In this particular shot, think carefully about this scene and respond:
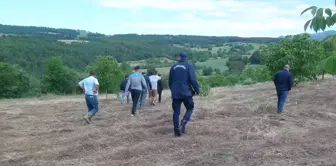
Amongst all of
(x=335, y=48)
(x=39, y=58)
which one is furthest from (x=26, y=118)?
(x=39, y=58)

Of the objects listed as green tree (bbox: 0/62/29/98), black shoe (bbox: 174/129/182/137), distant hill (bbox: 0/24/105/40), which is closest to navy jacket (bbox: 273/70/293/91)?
black shoe (bbox: 174/129/182/137)

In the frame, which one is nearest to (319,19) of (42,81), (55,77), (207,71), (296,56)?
(296,56)

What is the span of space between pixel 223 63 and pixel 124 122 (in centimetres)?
8175

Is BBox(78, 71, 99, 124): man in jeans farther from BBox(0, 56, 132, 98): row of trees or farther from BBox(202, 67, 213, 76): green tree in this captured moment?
BBox(202, 67, 213, 76): green tree

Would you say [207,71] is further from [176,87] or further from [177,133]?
[176,87]

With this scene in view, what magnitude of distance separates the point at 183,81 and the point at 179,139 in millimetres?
1221

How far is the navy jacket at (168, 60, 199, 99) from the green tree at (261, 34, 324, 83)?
44.2 feet

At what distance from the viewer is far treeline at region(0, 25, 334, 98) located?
68.4ft

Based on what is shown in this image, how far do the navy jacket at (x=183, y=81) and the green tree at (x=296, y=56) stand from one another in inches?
531

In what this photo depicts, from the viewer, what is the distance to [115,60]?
2633cm

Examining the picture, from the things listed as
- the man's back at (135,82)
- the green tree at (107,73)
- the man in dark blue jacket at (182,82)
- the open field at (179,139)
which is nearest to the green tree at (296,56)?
the open field at (179,139)

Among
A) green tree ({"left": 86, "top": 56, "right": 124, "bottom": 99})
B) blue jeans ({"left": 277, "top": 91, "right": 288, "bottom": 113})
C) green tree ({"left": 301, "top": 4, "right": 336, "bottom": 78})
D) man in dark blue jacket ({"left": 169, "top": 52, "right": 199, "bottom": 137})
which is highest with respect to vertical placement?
green tree ({"left": 301, "top": 4, "right": 336, "bottom": 78})

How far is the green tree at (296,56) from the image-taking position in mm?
20531

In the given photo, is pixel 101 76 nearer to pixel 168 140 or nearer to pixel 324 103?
pixel 324 103
